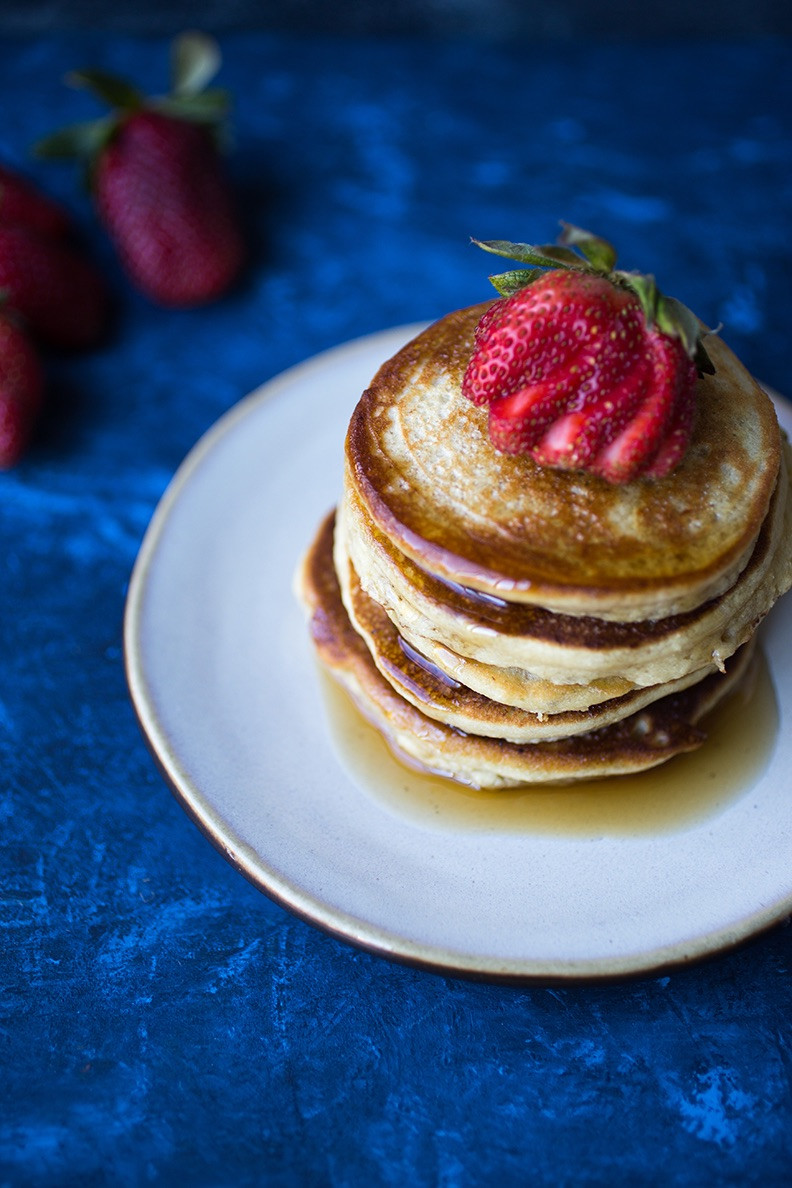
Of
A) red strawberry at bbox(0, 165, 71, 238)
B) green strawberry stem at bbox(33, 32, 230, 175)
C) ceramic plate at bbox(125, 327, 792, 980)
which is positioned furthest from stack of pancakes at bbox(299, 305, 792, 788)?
red strawberry at bbox(0, 165, 71, 238)

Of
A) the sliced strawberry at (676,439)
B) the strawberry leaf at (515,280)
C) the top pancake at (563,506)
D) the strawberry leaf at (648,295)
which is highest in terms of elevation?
the strawberry leaf at (648,295)

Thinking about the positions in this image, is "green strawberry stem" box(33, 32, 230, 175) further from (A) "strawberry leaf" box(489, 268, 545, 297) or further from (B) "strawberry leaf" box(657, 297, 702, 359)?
(B) "strawberry leaf" box(657, 297, 702, 359)

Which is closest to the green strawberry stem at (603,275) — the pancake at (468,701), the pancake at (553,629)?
the pancake at (553,629)

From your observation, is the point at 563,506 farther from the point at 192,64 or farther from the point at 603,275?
the point at 192,64

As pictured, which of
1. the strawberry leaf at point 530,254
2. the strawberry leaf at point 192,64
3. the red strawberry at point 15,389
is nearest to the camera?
the strawberry leaf at point 530,254

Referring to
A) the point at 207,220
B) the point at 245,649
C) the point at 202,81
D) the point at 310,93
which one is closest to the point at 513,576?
the point at 245,649

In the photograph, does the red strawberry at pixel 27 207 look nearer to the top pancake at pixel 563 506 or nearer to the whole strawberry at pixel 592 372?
the top pancake at pixel 563 506
